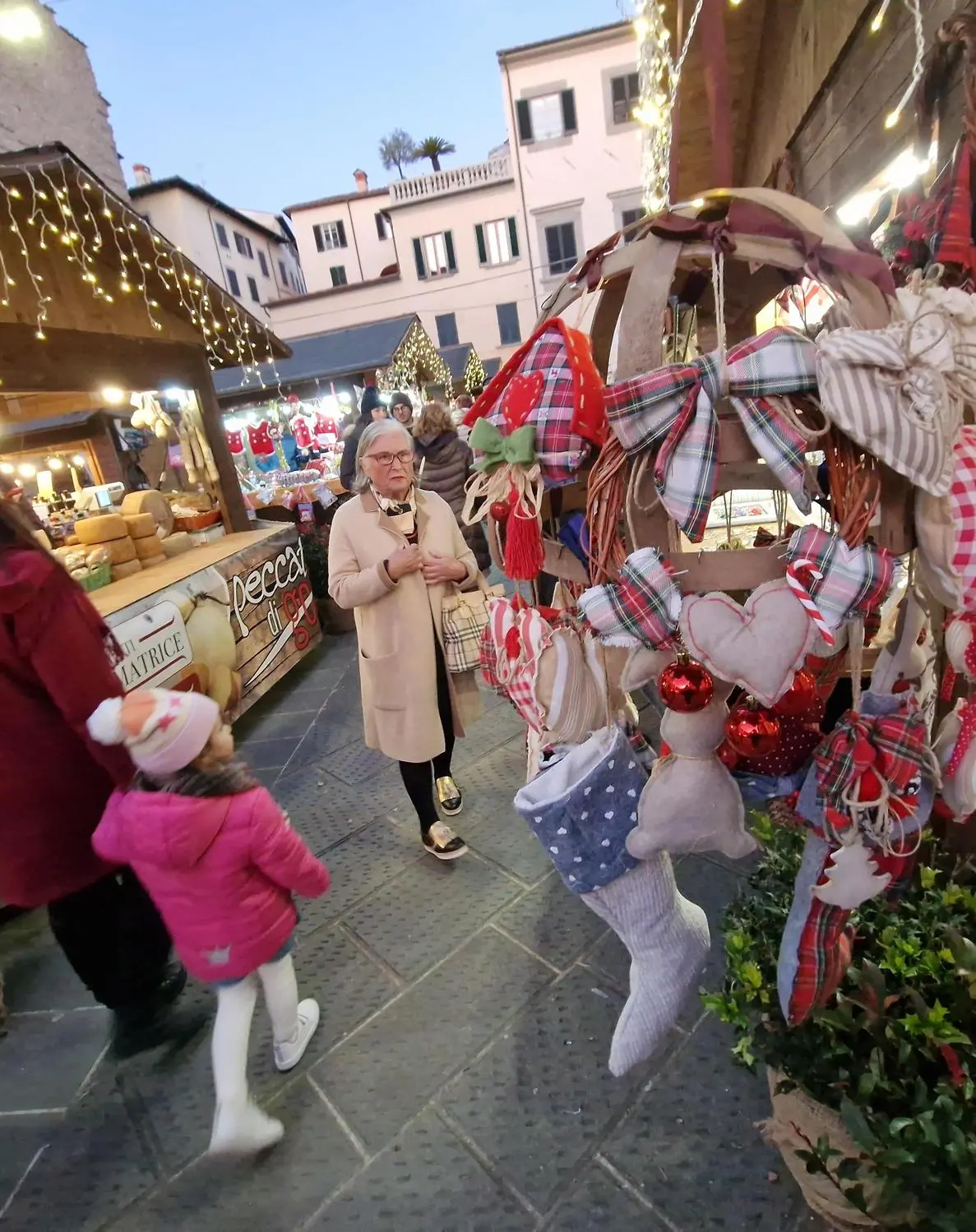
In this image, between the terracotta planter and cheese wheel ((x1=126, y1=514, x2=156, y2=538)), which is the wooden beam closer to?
the terracotta planter

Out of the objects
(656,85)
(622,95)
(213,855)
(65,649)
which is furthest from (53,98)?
(622,95)

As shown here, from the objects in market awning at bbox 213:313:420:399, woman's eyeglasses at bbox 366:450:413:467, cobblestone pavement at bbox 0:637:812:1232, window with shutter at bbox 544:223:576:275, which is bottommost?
cobblestone pavement at bbox 0:637:812:1232

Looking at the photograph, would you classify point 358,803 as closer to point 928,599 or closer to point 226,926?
point 226,926

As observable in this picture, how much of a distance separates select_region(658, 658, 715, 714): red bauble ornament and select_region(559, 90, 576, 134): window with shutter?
2178 cm

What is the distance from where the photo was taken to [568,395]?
36.0 inches

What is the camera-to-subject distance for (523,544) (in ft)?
3.56

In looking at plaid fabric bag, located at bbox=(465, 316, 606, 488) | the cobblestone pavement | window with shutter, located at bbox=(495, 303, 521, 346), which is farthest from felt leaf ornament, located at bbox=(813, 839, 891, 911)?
window with shutter, located at bbox=(495, 303, 521, 346)

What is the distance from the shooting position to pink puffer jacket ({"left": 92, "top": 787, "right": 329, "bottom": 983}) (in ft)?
5.24

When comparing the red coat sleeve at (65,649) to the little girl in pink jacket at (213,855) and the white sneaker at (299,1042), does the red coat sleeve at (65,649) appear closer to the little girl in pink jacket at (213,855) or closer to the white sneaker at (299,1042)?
the little girl in pink jacket at (213,855)

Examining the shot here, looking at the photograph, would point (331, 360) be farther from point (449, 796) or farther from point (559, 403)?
point (559, 403)

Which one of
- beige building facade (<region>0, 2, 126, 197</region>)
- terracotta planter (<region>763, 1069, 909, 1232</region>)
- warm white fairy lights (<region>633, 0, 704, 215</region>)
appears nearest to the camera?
terracotta planter (<region>763, 1069, 909, 1232</region>)

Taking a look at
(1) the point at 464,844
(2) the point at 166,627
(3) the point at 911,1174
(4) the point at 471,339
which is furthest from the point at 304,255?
(3) the point at 911,1174

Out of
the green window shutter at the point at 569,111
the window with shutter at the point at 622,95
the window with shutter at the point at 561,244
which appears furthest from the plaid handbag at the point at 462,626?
the window with shutter at the point at 622,95

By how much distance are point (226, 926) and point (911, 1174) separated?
4.91 feet
